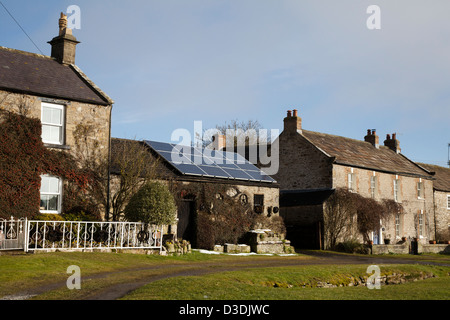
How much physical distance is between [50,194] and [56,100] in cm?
404

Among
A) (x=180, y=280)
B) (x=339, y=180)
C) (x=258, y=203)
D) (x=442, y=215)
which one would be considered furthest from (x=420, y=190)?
(x=180, y=280)

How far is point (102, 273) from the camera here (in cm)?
1441

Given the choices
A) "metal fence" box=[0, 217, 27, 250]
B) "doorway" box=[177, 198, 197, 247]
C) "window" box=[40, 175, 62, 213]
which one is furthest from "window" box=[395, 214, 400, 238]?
"metal fence" box=[0, 217, 27, 250]

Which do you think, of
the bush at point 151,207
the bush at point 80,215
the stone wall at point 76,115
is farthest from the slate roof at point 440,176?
the bush at point 80,215

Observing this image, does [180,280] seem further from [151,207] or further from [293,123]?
[293,123]

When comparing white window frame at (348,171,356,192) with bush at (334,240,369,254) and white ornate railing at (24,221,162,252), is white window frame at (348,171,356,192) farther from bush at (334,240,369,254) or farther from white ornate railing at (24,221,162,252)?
white ornate railing at (24,221,162,252)

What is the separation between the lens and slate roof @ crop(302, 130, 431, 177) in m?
35.6

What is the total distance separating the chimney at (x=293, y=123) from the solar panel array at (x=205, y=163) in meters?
6.74

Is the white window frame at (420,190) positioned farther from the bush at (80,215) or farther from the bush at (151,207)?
the bush at (80,215)

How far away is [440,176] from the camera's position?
47750mm

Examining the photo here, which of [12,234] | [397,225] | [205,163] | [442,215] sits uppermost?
[205,163]

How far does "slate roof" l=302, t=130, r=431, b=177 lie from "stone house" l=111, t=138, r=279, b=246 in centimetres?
731
